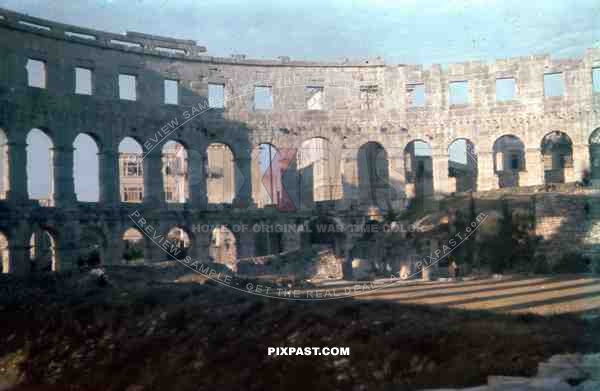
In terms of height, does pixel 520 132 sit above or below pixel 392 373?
above

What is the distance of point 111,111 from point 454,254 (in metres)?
16.4

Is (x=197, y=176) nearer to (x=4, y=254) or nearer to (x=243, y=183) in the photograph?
(x=243, y=183)

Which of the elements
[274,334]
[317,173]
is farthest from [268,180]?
[274,334]

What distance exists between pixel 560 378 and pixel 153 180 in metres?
24.6

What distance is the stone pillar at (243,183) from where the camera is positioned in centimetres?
3189

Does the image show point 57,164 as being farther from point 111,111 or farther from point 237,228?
point 237,228

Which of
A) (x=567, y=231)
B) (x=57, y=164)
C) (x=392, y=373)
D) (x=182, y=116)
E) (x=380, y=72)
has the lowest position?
(x=392, y=373)

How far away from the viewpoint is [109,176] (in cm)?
2956

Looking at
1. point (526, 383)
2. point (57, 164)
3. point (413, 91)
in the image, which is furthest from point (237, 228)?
point (526, 383)

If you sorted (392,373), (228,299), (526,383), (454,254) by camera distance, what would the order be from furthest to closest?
1. (454,254)
2. (228,299)
3. (392,373)
4. (526,383)

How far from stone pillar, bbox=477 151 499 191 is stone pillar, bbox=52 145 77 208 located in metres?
19.1

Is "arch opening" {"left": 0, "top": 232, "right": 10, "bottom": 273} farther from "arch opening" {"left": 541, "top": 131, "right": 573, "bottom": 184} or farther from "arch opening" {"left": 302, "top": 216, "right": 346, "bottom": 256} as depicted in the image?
"arch opening" {"left": 541, "top": 131, "right": 573, "bottom": 184}

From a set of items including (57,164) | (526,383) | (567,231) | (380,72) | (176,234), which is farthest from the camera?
(176,234)

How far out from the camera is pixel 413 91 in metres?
36.3
